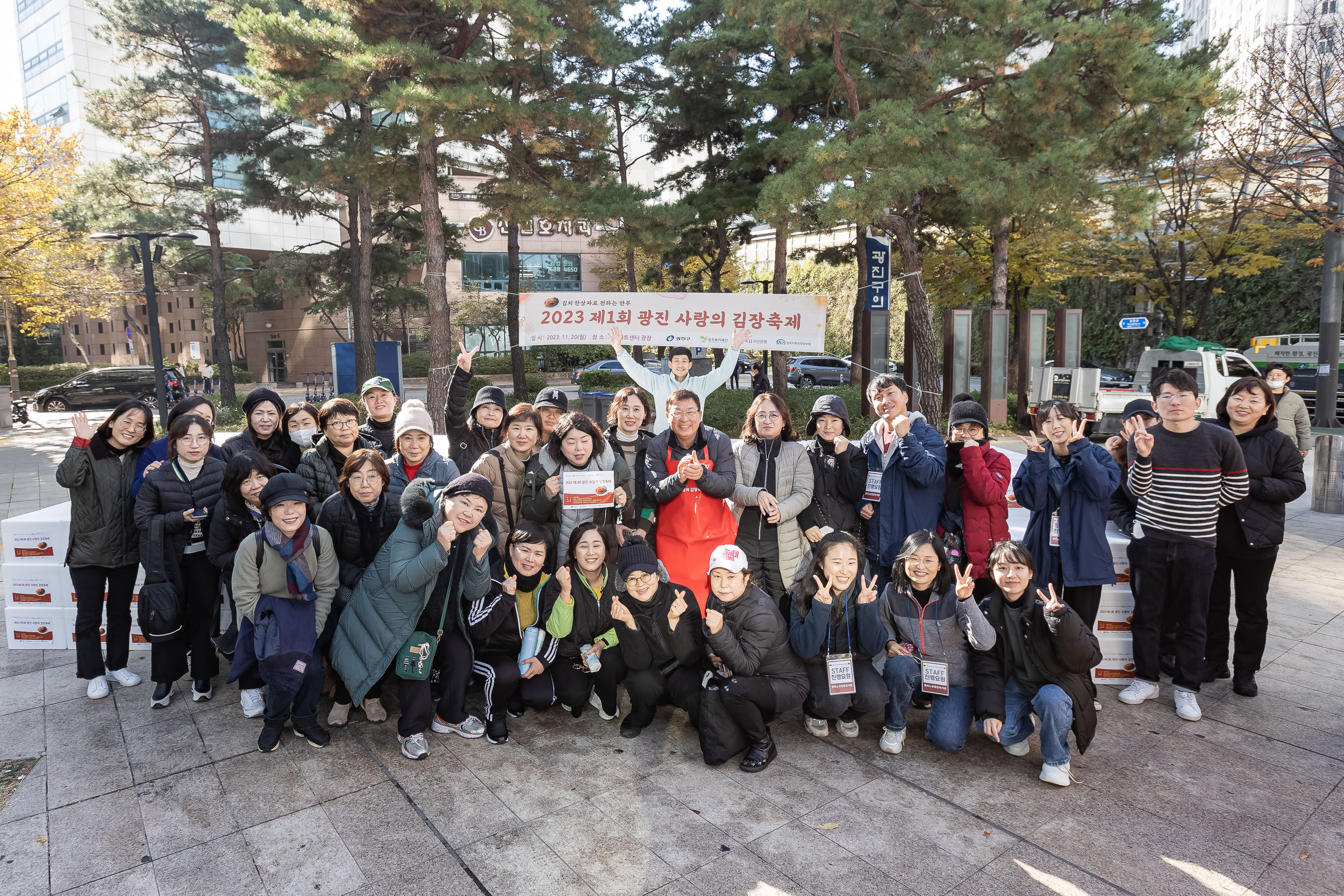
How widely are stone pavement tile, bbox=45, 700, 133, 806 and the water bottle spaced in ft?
6.03

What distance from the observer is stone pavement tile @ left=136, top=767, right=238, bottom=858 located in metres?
3.16

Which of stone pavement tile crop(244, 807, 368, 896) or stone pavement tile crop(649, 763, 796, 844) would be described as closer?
stone pavement tile crop(244, 807, 368, 896)

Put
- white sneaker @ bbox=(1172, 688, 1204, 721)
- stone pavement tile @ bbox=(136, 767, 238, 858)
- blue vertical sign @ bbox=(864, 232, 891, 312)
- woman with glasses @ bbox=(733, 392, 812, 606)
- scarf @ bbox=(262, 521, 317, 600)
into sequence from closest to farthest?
stone pavement tile @ bbox=(136, 767, 238, 858) < scarf @ bbox=(262, 521, 317, 600) < white sneaker @ bbox=(1172, 688, 1204, 721) < woman with glasses @ bbox=(733, 392, 812, 606) < blue vertical sign @ bbox=(864, 232, 891, 312)

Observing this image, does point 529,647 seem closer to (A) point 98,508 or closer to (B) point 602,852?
(B) point 602,852

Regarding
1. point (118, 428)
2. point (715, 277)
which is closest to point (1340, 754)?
point (118, 428)

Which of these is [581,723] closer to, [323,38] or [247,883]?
[247,883]

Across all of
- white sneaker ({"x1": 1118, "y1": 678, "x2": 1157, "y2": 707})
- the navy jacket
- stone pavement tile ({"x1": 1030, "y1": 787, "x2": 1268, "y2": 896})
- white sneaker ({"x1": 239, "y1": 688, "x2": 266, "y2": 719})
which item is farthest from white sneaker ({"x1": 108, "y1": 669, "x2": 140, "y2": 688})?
white sneaker ({"x1": 1118, "y1": 678, "x2": 1157, "y2": 707})

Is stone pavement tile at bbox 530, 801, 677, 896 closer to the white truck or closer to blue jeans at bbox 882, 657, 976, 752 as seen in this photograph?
blue jeans at bbox 882, 657, 976, 752

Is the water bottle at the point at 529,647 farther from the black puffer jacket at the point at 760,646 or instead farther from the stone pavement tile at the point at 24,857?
the stone pavement tile at the point at 24,857

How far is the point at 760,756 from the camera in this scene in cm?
371

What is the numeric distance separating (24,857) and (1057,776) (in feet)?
14.3

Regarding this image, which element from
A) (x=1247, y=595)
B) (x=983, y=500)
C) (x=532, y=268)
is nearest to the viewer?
(x=983, y=500)

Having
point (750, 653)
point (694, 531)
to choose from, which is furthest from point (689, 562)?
point (750, 653)

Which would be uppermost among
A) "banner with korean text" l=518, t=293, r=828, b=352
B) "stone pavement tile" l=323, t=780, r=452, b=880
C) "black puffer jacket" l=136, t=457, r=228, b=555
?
"banner with korean text" l=518, t=293, r=828, b=352
